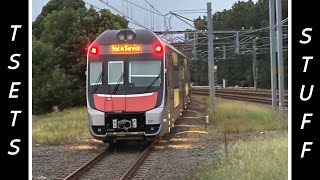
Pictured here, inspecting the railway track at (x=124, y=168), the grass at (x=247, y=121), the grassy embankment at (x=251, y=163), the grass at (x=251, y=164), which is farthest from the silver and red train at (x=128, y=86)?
the grass at (x=247, y=121)

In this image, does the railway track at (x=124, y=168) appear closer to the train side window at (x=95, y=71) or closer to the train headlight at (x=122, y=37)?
the train side window at (x=95, y=71)

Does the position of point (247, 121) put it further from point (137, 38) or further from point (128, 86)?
point (128, 86)

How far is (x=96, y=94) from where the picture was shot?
44.9 feet

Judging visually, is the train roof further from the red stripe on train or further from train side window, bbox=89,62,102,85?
the red stripe on train

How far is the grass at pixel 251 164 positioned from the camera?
8828 mm

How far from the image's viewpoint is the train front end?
13516 mm

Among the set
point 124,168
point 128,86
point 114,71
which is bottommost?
point 124,168

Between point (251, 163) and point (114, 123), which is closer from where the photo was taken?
point (251, 163)

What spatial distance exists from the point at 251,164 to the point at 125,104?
4582mm

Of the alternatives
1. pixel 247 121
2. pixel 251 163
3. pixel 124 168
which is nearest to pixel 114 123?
pixel 124 168

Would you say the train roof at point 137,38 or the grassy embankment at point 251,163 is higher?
the train roof at point 137,38

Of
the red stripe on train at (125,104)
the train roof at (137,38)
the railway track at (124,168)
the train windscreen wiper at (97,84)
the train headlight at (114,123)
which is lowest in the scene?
the railway track at (124,168)

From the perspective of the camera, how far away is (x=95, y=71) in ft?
45.4
